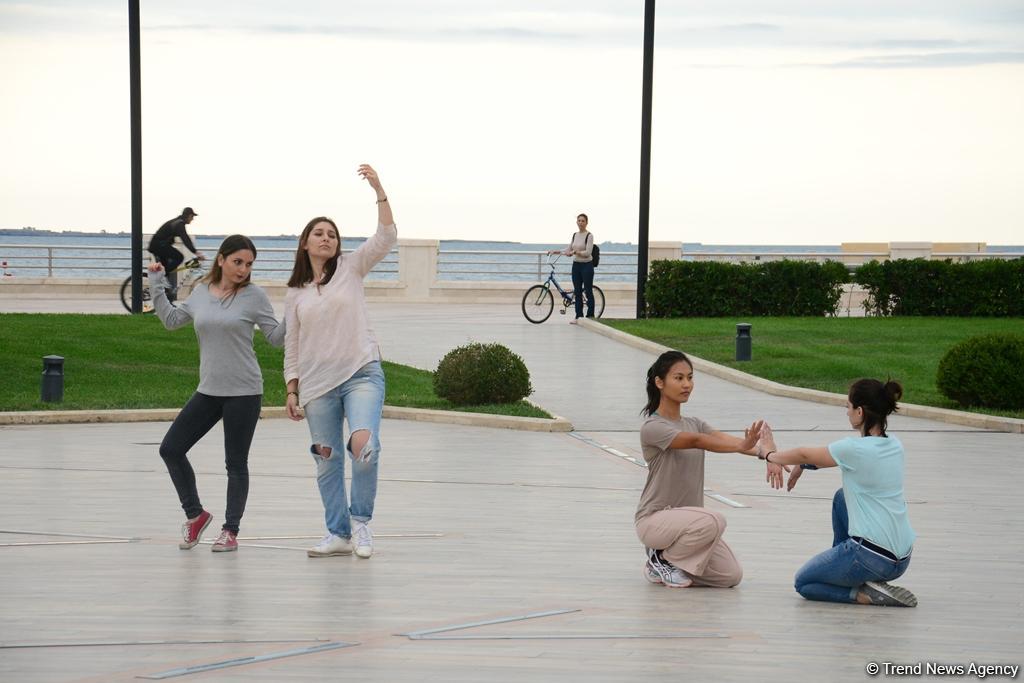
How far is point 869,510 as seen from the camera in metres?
6.91

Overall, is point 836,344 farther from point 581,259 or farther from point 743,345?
point 581,259

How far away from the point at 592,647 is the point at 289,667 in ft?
4.14

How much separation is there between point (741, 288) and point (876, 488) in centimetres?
2102

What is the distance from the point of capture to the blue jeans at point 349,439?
307 inches

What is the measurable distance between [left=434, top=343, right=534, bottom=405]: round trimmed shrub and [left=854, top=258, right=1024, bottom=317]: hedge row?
1471 cm

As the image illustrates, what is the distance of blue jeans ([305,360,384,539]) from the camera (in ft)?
25.6

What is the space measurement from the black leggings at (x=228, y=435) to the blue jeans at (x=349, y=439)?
1.32ft

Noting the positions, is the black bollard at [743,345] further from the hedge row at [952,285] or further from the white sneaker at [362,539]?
the white sneaker at [362,539]

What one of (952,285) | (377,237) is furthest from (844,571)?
(952,285)

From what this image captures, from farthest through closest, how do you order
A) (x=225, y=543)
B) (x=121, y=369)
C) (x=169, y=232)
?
(x=169, y=232), (x=121, y=369), (x=225, y=543)

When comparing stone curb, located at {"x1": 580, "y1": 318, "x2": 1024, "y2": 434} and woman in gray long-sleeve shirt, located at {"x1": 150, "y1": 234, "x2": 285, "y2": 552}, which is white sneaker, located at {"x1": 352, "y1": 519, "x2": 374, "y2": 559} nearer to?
woman in gray long-sleeve shirt, located at {"x1": 150, "y1": 234, "x2": 285, "y2": 552}

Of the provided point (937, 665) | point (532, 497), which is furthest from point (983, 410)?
point (937, 665)

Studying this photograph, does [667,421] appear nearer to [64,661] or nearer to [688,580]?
[688,580]

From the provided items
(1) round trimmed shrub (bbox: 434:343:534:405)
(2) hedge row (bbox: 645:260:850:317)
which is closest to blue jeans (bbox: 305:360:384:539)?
(1) round trimmed shrub (bbox: 434:343:534:405)
